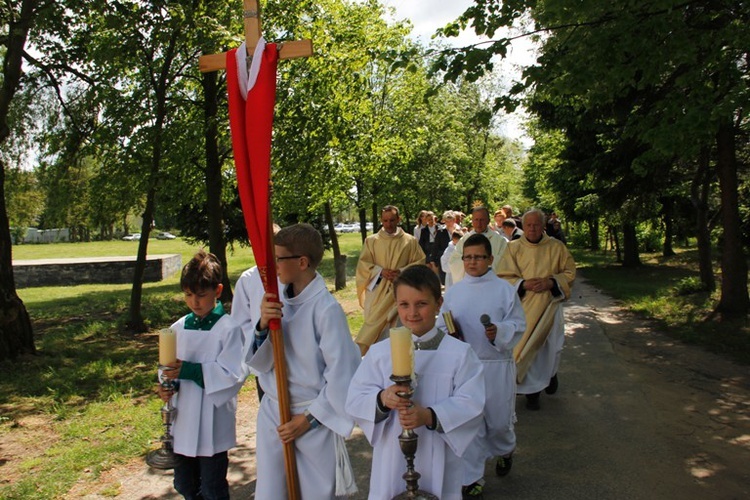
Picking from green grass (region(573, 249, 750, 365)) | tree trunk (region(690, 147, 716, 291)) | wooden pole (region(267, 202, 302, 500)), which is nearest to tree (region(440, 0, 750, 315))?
green grass (region(573, 249, 750, 365))

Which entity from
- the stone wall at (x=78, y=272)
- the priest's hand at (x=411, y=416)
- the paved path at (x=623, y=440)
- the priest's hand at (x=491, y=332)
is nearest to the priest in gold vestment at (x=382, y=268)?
the paved path at (x=623, y=440)

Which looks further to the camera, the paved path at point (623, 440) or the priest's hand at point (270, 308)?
the paved path at point (623, 440)

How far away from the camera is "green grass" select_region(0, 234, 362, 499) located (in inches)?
217

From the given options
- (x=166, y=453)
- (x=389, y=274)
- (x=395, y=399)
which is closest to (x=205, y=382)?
(x=166, y=453)

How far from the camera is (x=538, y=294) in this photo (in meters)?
7.32

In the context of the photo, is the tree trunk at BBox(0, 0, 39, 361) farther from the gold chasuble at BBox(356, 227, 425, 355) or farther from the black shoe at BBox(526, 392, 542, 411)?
the black shoe at BBox(526, 392, 542, 411)

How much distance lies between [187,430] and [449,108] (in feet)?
97.0

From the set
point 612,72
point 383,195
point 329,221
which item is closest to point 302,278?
point 612,72

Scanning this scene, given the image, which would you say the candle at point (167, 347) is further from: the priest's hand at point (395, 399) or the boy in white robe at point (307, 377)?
the priest's hand at point (395, 399)

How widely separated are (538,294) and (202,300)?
4.50 meters

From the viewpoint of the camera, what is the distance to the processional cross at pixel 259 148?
324cm

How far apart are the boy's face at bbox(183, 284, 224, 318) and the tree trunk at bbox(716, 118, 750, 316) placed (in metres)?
10.9

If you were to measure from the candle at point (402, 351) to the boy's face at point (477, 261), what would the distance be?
2683 millimetres

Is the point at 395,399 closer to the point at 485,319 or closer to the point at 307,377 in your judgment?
the point at 307,377
